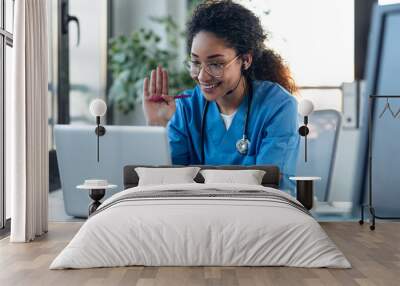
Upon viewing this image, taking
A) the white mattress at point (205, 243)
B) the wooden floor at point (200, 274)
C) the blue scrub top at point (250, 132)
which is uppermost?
the blue scrub top at point (250, 132)

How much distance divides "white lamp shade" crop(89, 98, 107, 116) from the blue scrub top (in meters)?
0.66

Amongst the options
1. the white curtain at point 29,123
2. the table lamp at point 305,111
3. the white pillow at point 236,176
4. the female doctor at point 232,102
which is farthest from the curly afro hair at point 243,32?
the white curtain at point 29,123

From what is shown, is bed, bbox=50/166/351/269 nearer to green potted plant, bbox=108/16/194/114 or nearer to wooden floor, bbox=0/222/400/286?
wooden floor, bbox=0/222/400/286

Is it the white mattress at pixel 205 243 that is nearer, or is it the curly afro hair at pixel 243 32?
the white mattress at pixel 205 243

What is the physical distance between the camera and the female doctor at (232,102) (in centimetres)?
624

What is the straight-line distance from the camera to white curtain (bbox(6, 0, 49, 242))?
5211mm

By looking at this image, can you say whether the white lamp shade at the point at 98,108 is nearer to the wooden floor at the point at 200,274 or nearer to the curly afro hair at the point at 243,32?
the curly afro hair at the point at 243,32

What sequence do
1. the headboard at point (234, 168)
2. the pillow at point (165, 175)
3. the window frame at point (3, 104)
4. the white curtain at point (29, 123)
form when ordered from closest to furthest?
the white curtain at point (29, 123), the window frame at point (3, 104), the pillow at point (165, 175), the headboard at point (234, 168)

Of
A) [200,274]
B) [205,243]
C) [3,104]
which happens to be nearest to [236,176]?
[205,243]

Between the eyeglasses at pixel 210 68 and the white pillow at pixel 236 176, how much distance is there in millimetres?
975

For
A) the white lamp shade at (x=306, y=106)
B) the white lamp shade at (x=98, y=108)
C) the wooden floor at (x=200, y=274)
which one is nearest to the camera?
the wooden floor at (x=200, y=274)

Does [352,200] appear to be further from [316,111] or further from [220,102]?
[220,102]

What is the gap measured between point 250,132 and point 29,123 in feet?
6.97

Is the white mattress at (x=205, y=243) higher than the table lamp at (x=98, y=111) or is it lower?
lower
